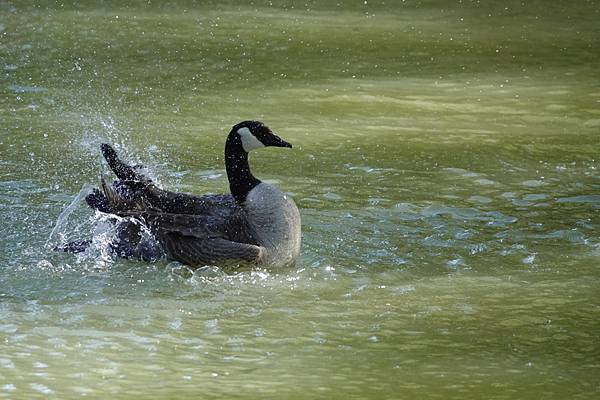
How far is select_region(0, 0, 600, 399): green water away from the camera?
6.82 m

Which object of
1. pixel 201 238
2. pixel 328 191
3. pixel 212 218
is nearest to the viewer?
pixel 201 238

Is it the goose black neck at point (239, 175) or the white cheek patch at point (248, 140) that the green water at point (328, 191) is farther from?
the white cheek patch at point (248, 140)

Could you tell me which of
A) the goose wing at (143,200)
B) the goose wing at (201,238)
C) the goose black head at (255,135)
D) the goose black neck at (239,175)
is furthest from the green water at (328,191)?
the goose black head at (255,135)

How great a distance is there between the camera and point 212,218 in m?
8.74

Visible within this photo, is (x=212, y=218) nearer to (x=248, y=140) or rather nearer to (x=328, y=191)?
(x=248, y=140)

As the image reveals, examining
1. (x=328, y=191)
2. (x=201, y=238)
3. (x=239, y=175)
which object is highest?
(x=239, y=175)

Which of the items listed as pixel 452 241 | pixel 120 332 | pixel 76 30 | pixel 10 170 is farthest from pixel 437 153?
pixel 76 30

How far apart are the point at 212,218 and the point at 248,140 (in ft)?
1.99

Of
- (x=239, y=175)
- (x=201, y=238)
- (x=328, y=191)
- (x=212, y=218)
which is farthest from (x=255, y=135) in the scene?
(x=328, y=191)

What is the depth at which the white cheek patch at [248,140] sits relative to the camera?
8906mm

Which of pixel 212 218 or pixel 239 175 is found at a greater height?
pixel 239 175

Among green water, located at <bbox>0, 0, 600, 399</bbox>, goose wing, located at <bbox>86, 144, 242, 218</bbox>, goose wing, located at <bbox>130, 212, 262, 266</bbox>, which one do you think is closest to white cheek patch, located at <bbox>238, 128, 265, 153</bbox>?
goose wing, located at <bbox>86, 144, 242, 218</bbox>

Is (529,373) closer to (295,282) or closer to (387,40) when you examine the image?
(295,282)

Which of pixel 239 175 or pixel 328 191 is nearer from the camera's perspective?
pixel 239 175
